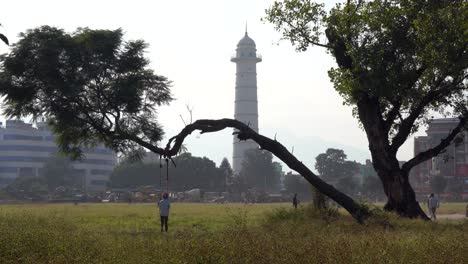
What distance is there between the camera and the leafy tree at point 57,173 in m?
160

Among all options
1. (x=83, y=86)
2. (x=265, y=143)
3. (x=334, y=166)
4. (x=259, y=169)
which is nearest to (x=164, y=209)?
(x=265, y=143)

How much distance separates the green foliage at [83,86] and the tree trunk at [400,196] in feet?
38.5

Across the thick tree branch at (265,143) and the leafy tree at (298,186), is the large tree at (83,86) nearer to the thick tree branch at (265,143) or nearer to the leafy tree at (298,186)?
the thick tree branch at (265,143)

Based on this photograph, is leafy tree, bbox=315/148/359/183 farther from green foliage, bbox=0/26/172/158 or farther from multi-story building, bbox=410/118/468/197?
green foliage, bbox=0/26/172/158

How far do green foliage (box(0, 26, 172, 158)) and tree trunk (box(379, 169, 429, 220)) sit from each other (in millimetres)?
11734

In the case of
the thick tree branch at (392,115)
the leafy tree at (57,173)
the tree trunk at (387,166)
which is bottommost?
the tree trunk at (387,166)

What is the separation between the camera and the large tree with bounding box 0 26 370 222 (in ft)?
105

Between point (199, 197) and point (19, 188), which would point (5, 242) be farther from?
point (19, 188)

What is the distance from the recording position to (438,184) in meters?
127

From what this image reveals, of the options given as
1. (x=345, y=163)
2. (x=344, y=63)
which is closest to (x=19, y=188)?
(x=345, y=163)

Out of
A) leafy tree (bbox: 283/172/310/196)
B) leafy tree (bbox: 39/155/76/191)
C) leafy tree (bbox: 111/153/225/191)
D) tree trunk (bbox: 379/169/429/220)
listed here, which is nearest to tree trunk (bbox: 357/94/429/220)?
tree trunk (bbox: 379/169/429/220)

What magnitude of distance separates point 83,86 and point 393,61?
1528 centimetres

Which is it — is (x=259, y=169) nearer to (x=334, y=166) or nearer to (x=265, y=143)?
(x=334, y=166)

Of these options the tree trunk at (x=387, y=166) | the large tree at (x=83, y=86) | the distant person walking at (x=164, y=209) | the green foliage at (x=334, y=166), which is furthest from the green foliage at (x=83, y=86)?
the green foliage at (x=334, y=166)
